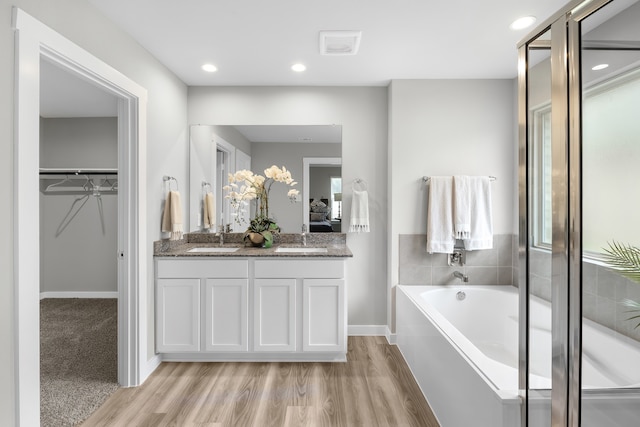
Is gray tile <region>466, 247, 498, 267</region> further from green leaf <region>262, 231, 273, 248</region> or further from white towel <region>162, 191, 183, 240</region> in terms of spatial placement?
white towel <region>162, 191, 183, 240</region>

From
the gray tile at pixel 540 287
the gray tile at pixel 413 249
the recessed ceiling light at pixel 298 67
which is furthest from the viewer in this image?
the gray tile at pixel 413 249

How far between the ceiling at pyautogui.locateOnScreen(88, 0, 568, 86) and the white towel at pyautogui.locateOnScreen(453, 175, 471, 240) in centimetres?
92

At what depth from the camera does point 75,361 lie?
2.94 metres

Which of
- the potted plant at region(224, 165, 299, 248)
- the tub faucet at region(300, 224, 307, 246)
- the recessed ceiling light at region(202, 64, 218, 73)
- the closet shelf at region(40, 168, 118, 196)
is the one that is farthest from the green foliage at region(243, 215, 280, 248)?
the closet shelf at region(40, 168, 118, 196)

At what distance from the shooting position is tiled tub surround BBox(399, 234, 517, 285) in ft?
11.2

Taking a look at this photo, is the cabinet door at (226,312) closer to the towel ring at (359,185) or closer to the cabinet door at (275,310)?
the cabinet door at (275,310)

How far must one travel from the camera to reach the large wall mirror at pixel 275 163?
357 cm

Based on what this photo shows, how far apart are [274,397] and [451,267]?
6.22 feet

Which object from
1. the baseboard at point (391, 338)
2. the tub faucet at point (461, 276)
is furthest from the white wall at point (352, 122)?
the tub faucet at point (461, 276)

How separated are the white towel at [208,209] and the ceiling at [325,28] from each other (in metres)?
1.05

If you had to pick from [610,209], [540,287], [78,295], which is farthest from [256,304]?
[78,295]

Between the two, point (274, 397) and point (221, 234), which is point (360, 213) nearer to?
point (221, 234)

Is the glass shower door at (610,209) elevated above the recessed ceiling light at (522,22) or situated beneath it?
situated beneath

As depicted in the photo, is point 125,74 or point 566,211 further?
point 125,74
